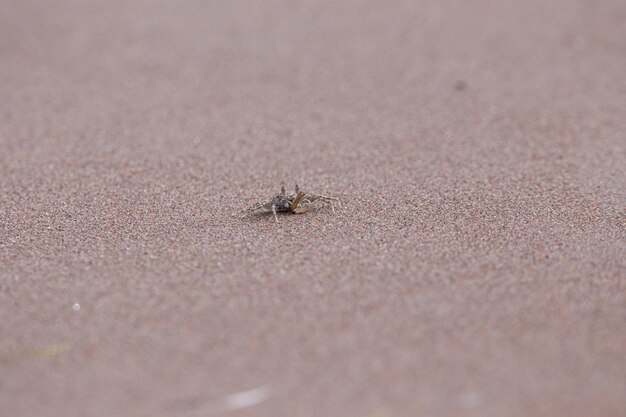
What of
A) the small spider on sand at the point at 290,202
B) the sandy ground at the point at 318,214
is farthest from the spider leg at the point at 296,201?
the sandy ground at the point at 318,214

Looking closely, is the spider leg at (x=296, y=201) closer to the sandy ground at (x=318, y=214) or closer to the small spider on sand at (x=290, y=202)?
the small spider on sand at (x=290, y=202)

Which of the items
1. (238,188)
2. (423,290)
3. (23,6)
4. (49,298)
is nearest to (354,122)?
(238,188)

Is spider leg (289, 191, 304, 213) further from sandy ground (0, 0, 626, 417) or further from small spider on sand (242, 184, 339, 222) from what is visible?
sandy ground (0, 0, 626, 417)

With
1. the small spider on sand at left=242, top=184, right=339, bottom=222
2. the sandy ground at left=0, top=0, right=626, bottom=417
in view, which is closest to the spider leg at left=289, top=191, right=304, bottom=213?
the small spider on sand at left=242, top=184, right=339, bottom=222

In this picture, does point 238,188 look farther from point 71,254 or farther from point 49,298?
point 49,298

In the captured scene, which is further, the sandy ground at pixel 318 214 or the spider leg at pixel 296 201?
the spider leg at pixel 296 201

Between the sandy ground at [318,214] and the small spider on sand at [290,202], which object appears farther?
the small spider on sand at [290,202]
